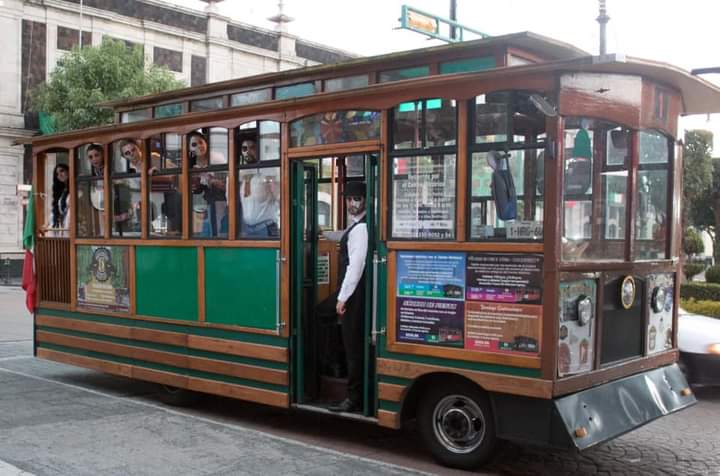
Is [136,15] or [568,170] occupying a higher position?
[136,15]

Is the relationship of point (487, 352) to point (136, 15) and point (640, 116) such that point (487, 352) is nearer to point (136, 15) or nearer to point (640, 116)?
point (640, 116)

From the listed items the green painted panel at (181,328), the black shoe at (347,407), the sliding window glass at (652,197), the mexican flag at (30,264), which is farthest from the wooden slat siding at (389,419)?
the mexican flag at (30,264)

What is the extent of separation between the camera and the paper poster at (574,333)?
5.02 m

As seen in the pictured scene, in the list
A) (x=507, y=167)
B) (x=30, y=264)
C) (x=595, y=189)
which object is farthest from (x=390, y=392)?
(x=30, y=264)

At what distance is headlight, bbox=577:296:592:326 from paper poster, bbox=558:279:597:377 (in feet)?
0.06

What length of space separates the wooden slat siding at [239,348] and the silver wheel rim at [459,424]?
1.54 meters

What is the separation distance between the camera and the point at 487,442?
532 cm

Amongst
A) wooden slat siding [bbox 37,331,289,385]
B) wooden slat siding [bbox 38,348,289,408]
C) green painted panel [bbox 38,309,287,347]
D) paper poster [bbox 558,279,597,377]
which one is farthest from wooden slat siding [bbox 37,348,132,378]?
paper poster [bbox 558,279,597,377]

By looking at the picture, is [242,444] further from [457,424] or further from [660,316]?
[660,316]

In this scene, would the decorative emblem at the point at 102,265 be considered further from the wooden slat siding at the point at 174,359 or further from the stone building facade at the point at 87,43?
the stone building facade at the point at 87,43

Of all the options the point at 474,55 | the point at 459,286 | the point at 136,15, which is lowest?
the point at 459,286

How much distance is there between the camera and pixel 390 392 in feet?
19.0

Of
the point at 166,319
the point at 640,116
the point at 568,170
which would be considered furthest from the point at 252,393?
the point at 640,116

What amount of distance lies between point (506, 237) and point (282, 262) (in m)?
2.14
